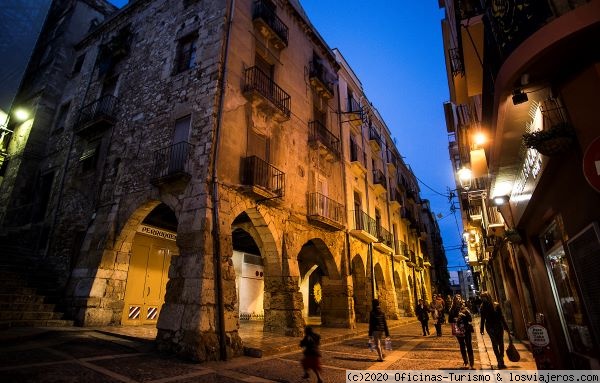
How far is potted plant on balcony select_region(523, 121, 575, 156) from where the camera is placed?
3773 mm

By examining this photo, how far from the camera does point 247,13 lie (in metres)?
12.0

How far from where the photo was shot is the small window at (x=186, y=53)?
37.9 feet

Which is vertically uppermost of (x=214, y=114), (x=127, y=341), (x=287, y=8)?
(x=287, y=8)

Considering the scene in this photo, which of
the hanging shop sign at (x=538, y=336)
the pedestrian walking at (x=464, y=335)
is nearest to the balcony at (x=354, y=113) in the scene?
the pedestrian walking at (x=464, y=335)

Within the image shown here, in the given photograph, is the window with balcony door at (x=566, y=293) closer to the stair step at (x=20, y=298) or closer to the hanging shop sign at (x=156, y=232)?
the hanging shop sign at (x=156, y=232)

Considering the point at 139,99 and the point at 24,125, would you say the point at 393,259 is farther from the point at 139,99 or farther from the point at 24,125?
the point at 24,125

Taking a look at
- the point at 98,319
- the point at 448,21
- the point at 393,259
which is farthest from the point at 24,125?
the point at 393,259

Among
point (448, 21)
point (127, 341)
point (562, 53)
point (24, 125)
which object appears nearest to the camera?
point (562, 53)

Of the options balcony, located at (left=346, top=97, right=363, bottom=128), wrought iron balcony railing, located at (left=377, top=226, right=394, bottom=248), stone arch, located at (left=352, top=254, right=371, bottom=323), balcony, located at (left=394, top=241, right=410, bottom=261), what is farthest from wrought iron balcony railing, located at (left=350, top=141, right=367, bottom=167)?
balcony, located at (left=394, top=241, right=410, bottom=261)

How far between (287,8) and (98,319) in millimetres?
14786

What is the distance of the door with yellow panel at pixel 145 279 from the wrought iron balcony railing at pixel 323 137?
308 inches

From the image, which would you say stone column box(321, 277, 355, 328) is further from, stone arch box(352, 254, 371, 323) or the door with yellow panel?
the door with yellow panel

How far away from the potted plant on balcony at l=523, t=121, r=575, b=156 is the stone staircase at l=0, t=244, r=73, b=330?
12.2 meters

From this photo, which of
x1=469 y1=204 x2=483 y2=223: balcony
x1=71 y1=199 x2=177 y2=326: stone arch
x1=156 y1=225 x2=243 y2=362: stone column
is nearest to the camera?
x1=156 y1=225 x2=243 y2=362: stone column
